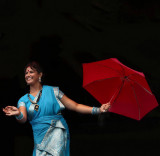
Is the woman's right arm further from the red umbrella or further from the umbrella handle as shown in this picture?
A: the umbrella handle

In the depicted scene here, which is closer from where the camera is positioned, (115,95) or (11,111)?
(11,111)

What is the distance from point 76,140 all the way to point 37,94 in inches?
77.9

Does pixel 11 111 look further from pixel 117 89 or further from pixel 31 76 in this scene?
pixel 117 89

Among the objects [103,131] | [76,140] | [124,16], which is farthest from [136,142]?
[124,16]

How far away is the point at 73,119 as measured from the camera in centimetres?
564

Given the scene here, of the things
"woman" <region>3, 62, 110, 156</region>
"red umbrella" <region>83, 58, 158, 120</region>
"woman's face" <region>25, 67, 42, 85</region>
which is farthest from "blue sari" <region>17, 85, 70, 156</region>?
"red umbrella" <region>83, 58, 158, 120</region>

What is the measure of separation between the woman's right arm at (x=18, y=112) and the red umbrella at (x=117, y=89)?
72 cm

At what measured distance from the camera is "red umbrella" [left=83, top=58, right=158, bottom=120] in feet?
13.1

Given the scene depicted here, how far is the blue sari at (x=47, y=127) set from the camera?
3916 millimetres

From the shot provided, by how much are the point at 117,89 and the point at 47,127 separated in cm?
83

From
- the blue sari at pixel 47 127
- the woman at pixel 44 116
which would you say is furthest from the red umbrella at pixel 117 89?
the blue sari at pixel 47 127

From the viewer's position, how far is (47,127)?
3943 mm

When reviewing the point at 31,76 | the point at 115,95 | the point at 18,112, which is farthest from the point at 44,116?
the point at 115,95

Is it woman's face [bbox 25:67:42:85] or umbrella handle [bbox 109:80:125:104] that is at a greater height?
woman's face [bbox 25:67:42:85]
